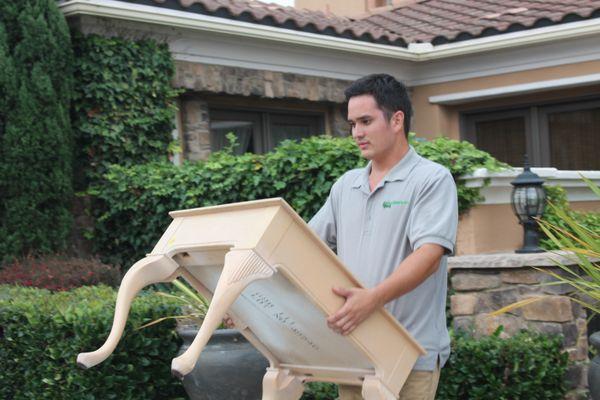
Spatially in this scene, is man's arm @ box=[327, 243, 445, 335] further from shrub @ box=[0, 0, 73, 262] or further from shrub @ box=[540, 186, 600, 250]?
shrub @ box=[0, 0, 73, 262]

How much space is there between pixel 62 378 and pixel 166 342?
61cm

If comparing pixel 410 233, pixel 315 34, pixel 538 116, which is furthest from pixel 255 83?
pixel 410 233

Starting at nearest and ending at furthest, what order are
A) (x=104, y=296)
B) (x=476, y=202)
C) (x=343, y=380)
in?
(x=343, y=380)
(x=104, y=296)
(x=476, y=202)

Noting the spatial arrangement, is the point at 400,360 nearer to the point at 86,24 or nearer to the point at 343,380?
the point at 343,380

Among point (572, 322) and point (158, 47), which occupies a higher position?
point (158, 47)

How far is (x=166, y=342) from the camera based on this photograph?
17.9ft

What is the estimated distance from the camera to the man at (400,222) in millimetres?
3249

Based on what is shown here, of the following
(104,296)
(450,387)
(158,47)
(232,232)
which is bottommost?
(450,387)

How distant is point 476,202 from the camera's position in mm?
7055

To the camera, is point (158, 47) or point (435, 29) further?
point (435, 29)

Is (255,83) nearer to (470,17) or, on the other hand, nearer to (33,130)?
(33,130)

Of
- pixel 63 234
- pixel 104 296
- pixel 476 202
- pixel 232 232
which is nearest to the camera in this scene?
pixel 232 232

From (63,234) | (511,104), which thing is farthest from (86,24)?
(511,104)

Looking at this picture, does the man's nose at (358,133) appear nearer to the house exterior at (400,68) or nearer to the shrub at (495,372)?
the shrub at (495,372)
